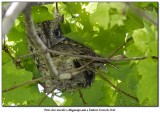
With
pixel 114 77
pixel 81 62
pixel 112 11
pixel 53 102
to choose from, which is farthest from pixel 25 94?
pixel 112 11

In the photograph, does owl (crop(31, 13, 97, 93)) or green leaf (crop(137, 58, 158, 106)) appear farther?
owl (crop(31, 13, 97, 93))

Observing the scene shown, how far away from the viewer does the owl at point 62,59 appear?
6.99 ft

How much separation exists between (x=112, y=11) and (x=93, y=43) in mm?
820

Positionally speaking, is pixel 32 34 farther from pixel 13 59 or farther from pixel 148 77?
pixel 13 59

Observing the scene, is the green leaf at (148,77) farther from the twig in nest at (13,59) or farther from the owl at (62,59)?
the twig in nest at (13,59)

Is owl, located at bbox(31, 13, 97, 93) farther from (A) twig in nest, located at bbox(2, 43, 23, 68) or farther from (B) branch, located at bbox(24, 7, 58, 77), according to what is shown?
(B) branch, located at bbox(24, 7, 58, 77)


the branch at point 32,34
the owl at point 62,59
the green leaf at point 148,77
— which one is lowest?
the owl at point 62,59

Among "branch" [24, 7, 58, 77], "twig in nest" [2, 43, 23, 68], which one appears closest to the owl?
"twig in nest" [2, 43, 23, 68]

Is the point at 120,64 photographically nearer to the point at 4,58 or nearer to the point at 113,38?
the point at 113,38

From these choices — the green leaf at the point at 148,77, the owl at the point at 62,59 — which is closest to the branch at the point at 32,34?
the green leaf at the point at 148,77

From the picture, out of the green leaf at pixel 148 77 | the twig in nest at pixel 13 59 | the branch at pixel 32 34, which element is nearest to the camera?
the branch at pixel 32 34

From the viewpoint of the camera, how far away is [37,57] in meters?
2.16

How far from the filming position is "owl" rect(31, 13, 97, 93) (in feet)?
6.99

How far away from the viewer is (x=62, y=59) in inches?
87.7
